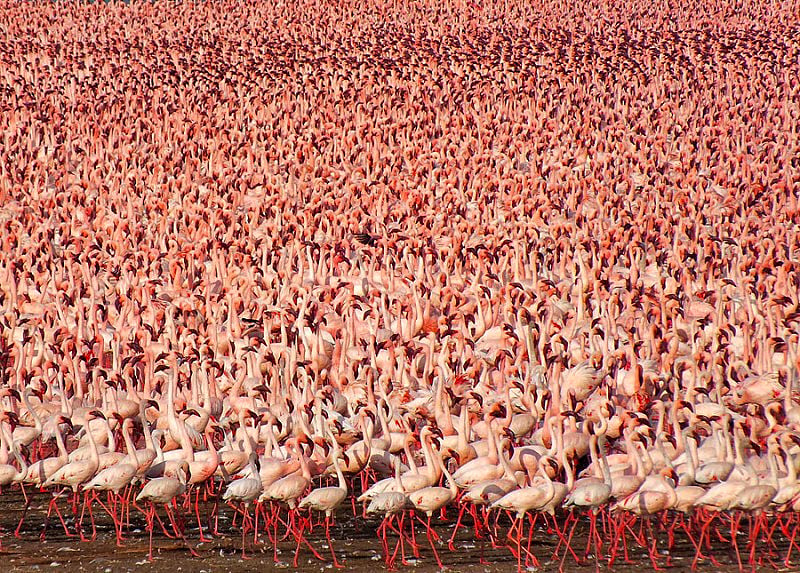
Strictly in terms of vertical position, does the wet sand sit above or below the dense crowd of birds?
below

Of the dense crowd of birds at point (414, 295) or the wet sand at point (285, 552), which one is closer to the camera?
the wet sand at point (285, 552)

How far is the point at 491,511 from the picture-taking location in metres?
8.72

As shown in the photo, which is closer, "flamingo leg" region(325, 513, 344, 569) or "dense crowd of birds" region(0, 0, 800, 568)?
"flamingo leg" region(325, 513, 344, 569)

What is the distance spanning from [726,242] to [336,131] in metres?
10.9

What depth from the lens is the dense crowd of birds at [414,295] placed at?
27.8 ft

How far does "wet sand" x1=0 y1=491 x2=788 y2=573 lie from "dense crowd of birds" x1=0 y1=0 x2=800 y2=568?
112 millimetres

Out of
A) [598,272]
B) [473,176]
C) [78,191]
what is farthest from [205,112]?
[598,272]

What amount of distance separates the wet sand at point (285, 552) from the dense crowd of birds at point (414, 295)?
11 cm

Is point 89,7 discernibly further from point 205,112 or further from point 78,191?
point 78,191

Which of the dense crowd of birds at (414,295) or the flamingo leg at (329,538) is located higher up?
the dense crowd of birds at (414,295)

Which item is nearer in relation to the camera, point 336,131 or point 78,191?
point 78,191

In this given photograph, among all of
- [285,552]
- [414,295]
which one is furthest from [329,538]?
[414,295]

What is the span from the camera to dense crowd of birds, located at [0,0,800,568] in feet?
27.8

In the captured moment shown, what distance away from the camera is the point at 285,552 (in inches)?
328
